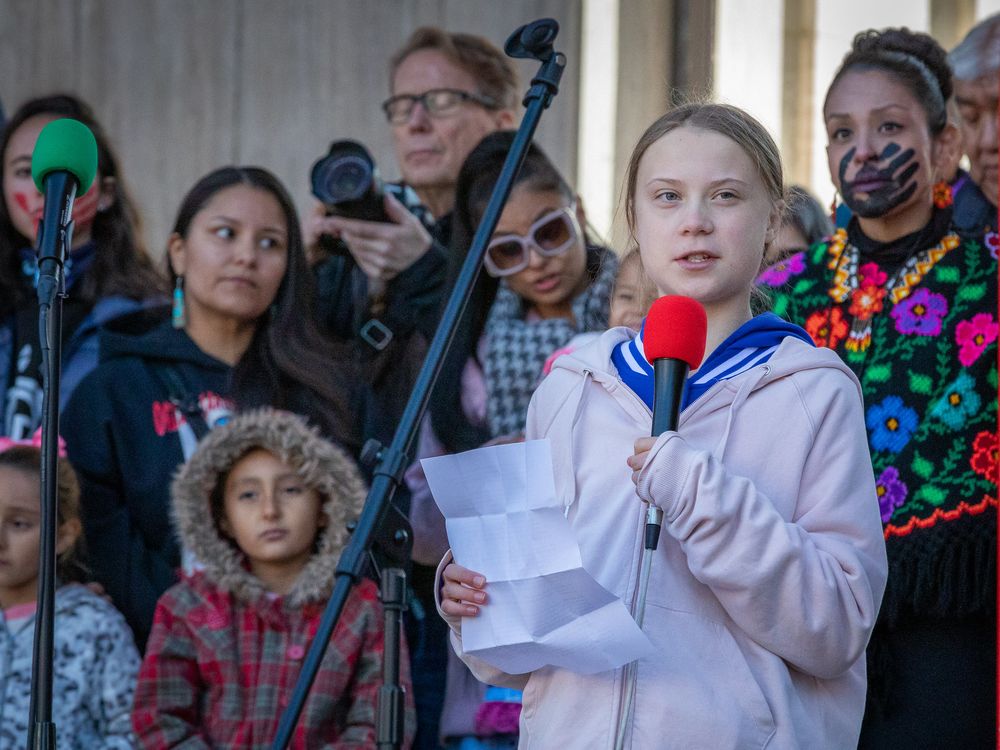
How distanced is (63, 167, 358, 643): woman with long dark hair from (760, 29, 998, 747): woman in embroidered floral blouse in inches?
51.2

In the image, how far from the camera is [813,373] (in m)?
2.17

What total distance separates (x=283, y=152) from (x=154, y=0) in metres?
0.87

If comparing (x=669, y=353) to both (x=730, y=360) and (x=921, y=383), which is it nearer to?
(x=730, y=360)

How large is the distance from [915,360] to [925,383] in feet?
0.18

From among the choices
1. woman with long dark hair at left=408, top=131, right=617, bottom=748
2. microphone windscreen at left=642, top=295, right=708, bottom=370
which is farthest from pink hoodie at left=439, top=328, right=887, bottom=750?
woman with long dark hair at left=408, top=131, right=617, bottom=748

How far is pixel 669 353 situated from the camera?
77.9 inches

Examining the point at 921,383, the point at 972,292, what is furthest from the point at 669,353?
the point at 972,292

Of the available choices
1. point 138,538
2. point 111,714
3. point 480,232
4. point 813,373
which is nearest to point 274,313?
point 138,538

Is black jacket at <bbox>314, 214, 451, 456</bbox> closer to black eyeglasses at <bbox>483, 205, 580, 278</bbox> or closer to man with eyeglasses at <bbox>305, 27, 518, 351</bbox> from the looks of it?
man with eyeglasses at <bbox>305, 27, 518, 351</bbox>

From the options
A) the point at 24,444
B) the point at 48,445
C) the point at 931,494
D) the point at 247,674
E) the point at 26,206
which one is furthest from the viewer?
the point at 26,206

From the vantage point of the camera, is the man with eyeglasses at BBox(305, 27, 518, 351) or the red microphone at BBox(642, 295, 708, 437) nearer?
the red microphone at BBox(642, 295, 708, 437)

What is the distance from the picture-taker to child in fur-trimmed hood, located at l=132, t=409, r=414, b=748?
3318mm

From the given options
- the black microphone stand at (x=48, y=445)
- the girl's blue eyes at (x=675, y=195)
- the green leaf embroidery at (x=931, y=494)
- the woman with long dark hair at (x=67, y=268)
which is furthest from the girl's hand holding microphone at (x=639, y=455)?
the woman with long dark hair at (x=67, y=268)

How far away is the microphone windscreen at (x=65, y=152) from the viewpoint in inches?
101
